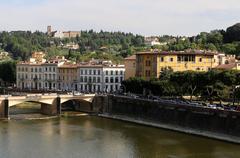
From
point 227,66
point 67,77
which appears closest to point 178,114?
point 227,66

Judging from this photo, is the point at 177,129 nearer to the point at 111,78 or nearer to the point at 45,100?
the point at 45,100

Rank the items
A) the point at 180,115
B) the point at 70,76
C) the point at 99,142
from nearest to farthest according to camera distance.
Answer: the point at 99,142, the point at 180,115, the point at 70,76

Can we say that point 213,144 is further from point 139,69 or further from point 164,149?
point 139,69

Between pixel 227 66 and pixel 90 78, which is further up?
pixel 227 66

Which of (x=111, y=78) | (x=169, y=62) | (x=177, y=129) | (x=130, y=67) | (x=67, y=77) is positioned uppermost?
(x=169, y=62)

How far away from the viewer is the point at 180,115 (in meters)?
58.1

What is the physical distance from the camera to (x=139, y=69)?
82750 mm

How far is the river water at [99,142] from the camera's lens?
1764 inches

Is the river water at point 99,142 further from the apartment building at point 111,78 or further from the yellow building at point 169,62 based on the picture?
the apartment building at point 111,78

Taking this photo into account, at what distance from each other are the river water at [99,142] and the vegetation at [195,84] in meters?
10.1

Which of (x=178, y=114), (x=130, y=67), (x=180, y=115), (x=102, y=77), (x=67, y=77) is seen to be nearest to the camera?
(x=180, y=115)

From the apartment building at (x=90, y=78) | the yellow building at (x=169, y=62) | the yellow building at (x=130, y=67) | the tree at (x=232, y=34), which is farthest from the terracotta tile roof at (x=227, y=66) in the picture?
the tree at (x=232, y=34)

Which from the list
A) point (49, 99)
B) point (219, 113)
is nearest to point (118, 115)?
point (49, 99)

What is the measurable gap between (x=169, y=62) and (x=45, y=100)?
21068 mm
